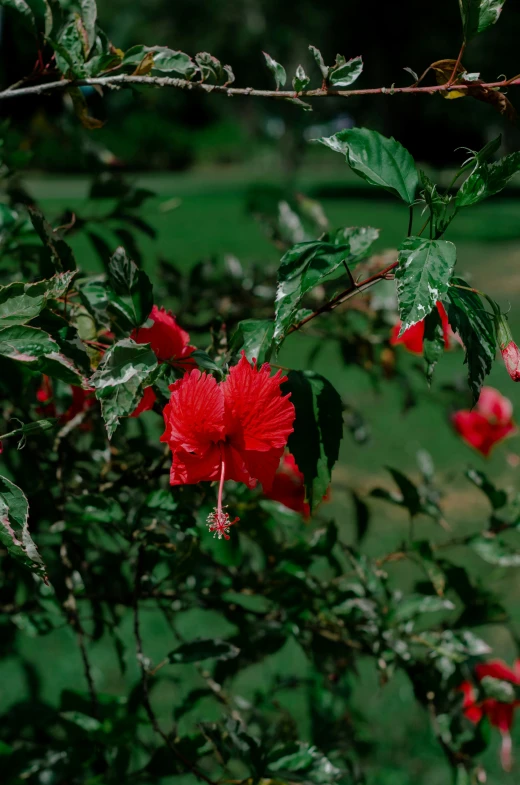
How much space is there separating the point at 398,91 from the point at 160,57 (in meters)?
0.21

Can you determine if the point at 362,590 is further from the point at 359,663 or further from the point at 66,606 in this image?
the point at 359,663

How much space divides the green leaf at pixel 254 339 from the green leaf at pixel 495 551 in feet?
1.71

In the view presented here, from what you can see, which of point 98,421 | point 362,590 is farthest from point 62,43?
point 362,590

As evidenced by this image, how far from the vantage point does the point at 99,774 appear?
1.01 m

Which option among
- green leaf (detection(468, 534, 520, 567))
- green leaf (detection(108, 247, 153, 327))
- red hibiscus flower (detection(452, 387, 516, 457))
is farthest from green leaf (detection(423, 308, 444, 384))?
red hibiscus flower (detection(452, 387, 516, 457))

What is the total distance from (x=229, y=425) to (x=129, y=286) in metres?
0.15

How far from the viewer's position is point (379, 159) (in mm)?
624

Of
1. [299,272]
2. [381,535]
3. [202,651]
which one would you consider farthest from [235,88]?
[381,535]

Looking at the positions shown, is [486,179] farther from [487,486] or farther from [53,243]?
[487,486]

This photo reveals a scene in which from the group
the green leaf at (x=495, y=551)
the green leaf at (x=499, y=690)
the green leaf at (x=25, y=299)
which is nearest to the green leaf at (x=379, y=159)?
the green leaf at (x=25, y=299)

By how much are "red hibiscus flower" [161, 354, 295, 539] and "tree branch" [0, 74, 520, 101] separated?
19 cm

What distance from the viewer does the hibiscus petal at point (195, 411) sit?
0.60 metres

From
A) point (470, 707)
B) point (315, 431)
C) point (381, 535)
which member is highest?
point (315, 431)

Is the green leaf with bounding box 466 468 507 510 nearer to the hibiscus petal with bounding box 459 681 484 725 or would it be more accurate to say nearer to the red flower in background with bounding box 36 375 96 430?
the hibiscus petal with bounding box 459 681 484 725
